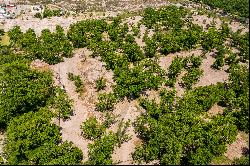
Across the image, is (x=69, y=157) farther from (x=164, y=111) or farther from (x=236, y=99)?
(x=236, y=99)

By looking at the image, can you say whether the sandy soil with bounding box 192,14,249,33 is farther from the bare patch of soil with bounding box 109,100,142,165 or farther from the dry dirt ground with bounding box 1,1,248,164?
the bare patch of soil with bounding box 109,100,142,165

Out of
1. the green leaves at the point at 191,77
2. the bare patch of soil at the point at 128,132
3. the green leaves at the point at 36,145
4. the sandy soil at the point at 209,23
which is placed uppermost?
the sandy soil at the point at 209,23

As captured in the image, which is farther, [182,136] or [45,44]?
[45,44]

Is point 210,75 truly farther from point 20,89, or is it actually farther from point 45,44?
point 20,89

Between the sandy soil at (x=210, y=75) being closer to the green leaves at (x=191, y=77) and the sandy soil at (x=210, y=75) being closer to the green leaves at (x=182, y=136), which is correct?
the green leaves at (x=191, y=77)

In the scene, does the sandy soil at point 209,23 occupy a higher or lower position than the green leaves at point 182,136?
higher

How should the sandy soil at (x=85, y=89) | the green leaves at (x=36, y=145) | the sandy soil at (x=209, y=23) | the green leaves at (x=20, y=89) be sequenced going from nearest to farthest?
the green leaves at (x=36, y=145) < the green leaves at (x=20, y=89) < the sandy soil at (x=85, y=89) < the sandy soil at (x=209, y=23)

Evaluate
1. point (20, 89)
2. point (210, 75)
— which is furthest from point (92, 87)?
point (210, 75)

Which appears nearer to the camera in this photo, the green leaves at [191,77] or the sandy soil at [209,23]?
the green leaves at [191,77]

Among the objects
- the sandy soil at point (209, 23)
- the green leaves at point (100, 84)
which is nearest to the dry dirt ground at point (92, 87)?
the green leaves at point (100, 84)

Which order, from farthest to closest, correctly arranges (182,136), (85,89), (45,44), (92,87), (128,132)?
(45,44) → (92,87) → (85,89) → (128,132) → (182,136)

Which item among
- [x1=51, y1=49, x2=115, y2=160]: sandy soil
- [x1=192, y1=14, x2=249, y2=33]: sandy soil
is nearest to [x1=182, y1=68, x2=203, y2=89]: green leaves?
[x1=51, y1=49, x2=115, y2=160]: sandy soil
